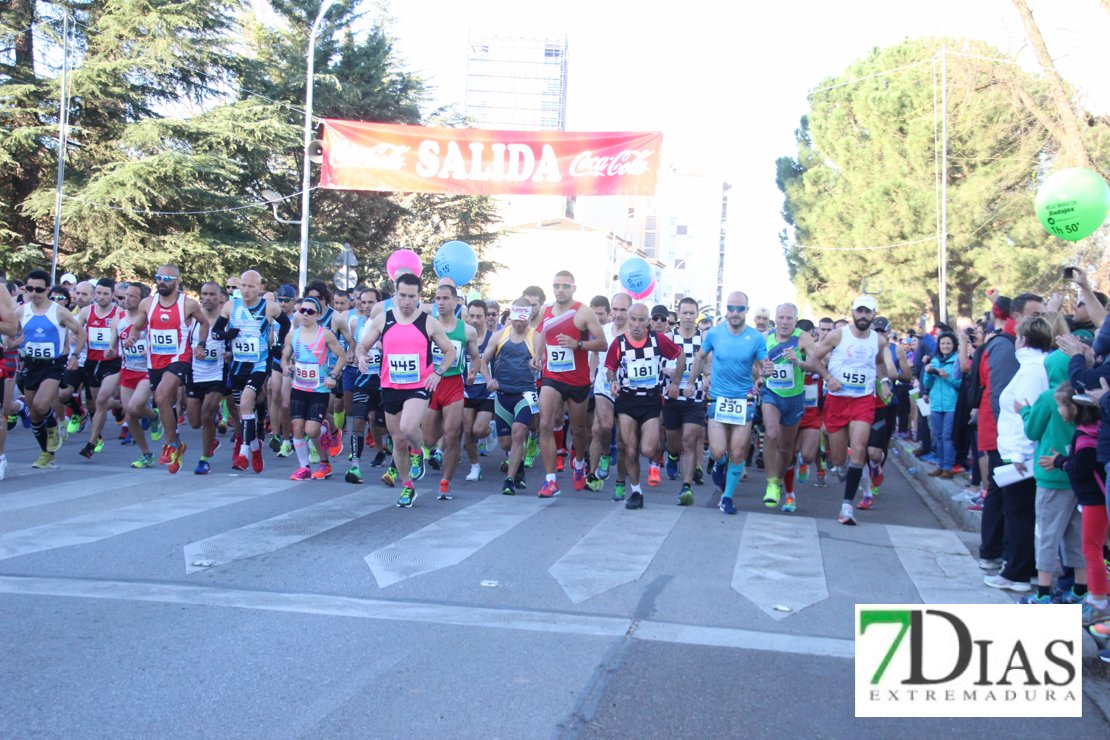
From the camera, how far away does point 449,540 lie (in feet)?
22.4

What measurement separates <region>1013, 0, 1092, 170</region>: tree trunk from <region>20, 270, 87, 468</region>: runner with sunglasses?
54.5 feet

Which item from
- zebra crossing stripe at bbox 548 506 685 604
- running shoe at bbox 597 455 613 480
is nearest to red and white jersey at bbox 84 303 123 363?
running shoe at bbox 597 455 613 480

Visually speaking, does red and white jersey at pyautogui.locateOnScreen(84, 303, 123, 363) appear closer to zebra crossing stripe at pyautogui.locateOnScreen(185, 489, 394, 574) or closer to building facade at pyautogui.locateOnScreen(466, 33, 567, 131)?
zebra crossing stripe at pyautogui.locateOnScreen(185, 489, 394, 574)

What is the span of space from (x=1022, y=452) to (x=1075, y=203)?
2247 mm

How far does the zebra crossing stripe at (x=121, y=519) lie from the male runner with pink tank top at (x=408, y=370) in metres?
1.41

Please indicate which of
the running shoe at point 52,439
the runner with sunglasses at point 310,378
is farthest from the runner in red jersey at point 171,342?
the running shoe at point 52,439

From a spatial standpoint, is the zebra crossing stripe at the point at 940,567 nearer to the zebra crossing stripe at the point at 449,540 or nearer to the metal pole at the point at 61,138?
the zebra crossing stripe at the point at 449,540

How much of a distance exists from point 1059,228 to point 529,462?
7157mm

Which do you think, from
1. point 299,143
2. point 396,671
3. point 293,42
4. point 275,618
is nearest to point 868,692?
point 396,671

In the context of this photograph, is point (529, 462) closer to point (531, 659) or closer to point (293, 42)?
point (531, 659)

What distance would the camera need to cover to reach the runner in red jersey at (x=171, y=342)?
9633 mm

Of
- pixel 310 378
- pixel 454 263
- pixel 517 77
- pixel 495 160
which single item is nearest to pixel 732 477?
pixel 310 378

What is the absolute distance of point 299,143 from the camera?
93.4 ft

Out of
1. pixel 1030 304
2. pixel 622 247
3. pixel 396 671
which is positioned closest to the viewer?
pixel 396 671
